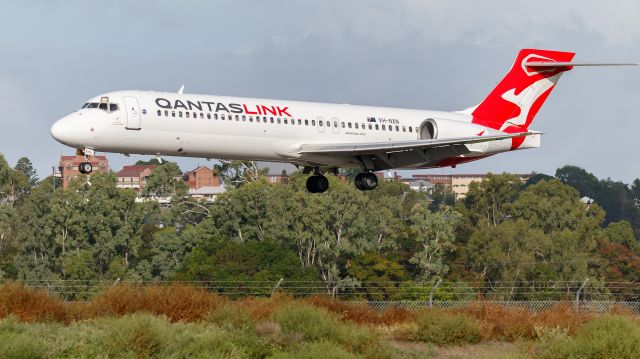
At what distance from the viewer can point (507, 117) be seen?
4238cm

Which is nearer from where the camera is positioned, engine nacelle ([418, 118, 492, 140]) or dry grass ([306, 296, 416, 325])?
dry grass ([306, 296, 416, 325])

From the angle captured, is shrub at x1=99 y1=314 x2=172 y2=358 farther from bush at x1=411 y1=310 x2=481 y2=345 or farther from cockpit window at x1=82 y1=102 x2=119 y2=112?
cockpit window at x1=82 y1=102 x2=119 y2=112

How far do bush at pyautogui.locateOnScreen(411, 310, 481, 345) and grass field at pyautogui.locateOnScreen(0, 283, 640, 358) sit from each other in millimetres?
20

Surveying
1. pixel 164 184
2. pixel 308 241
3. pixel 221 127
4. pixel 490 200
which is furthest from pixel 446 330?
pixel 164 184

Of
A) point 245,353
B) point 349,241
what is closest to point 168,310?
point 245,353

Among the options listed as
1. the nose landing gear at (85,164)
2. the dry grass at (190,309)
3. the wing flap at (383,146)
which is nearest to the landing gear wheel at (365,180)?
the wing flap at (383,146)

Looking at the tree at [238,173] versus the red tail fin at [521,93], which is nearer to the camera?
the red tail fin at [521,93]

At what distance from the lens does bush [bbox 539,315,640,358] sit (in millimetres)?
23641

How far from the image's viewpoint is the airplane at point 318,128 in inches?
1362

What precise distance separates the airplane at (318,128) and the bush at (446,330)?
36.1ft

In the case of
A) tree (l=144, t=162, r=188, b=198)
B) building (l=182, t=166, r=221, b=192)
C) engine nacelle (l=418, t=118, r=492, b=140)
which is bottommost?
engine nacelle (l=418, t=118, r=492, b=140)

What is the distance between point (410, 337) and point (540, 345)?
2731 mm

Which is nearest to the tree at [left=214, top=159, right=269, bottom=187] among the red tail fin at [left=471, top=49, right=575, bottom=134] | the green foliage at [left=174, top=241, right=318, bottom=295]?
the green foliage at [left=174, top=241, right=318, bottom=295]

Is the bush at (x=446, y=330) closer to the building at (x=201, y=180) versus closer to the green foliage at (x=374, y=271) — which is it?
the green foliage at (x=374, y=271)
